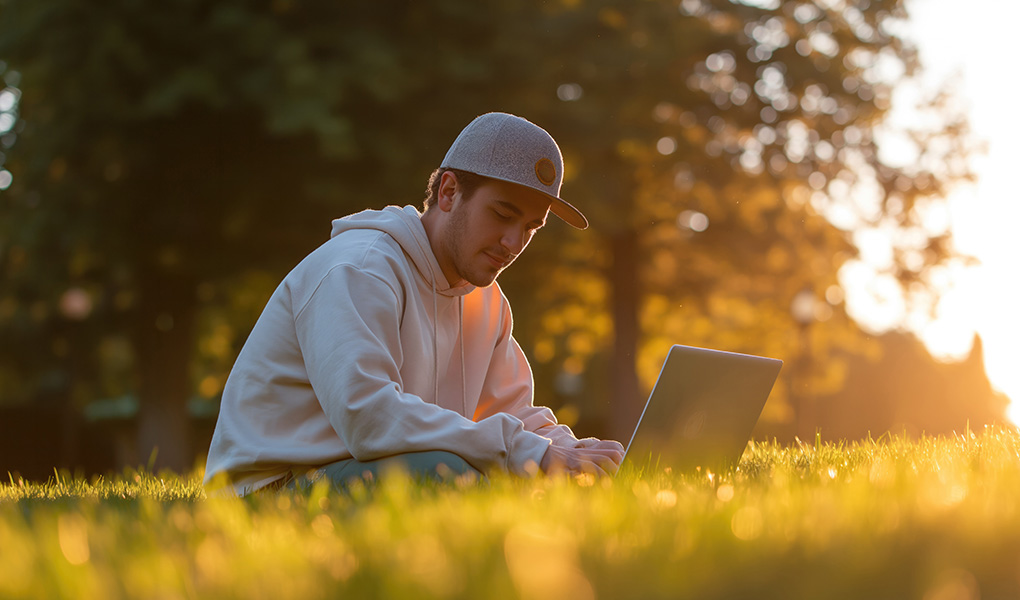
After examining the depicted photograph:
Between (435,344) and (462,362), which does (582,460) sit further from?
(462,362)

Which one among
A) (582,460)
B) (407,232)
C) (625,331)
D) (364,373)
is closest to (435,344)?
(407,232)

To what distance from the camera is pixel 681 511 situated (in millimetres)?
2170

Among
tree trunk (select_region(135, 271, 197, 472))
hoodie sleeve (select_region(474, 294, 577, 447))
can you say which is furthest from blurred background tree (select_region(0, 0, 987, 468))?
hoodie sleeve (select_region(474, 294, 577, 447))

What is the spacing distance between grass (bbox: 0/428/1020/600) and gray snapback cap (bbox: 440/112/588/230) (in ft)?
5.97

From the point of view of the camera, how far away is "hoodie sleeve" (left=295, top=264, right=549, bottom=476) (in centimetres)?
355

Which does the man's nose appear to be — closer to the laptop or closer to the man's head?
the man's head

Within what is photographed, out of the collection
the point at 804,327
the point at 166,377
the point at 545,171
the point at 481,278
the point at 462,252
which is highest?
the point at 545,171

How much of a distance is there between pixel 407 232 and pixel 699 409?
1.53m

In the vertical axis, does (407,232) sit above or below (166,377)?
above

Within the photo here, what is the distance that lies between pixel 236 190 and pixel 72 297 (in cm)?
307

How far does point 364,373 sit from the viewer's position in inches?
140

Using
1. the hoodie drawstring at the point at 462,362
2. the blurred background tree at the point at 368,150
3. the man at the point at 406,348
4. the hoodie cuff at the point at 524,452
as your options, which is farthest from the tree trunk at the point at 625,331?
the hoodie cuff at the point at 524,452

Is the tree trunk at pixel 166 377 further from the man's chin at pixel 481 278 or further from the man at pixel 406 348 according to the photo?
the man's chin at pixel 481 278

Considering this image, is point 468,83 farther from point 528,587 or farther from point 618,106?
point 528,587
